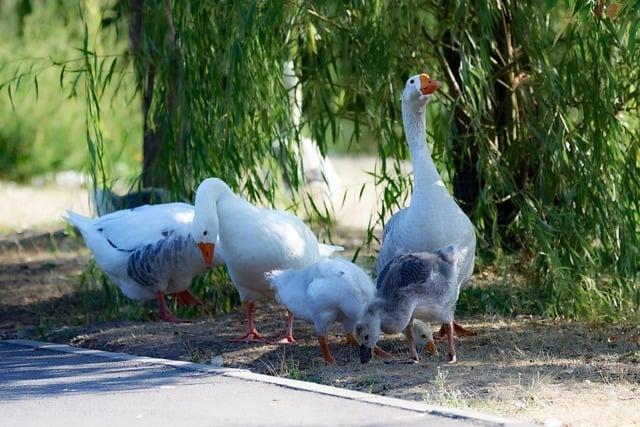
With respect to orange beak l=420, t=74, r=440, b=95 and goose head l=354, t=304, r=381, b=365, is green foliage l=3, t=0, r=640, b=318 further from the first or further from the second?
goose head l=354, t=304, r=381, b=365

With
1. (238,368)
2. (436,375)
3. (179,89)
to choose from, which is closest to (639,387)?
(436,375)

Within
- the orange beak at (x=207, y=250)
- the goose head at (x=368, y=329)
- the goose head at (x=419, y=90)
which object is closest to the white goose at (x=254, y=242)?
the orange beak at (x=207, y=250)

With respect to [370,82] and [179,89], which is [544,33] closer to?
[370,82]

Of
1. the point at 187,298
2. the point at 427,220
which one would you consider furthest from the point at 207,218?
the point at 187,298

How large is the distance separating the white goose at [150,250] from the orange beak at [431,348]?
1821 mm

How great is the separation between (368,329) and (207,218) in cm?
150

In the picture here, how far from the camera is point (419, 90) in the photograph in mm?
7441

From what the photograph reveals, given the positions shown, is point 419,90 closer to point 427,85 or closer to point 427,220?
point 427,85

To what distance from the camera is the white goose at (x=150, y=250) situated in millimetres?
8328

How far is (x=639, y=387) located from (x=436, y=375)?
108cm

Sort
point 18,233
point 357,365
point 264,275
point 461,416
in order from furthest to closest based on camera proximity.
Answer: point 18,233
point 264,275
point 357,365
point 461,416

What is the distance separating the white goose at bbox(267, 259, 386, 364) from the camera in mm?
6773

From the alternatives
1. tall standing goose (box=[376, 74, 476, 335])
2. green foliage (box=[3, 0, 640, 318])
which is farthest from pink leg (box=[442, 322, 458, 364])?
green foliage (box=[3, 0, 640, 318])

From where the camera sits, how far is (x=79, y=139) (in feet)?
66.0
